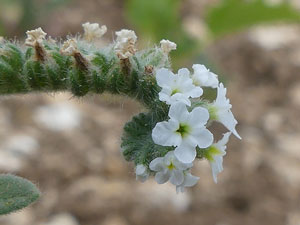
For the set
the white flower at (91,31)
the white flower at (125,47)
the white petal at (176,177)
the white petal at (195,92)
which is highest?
the white flower at (91,31)

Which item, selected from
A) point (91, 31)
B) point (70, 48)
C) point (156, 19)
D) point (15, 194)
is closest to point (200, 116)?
point (70, 48)

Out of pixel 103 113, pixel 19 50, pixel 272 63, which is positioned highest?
pixel 272 63

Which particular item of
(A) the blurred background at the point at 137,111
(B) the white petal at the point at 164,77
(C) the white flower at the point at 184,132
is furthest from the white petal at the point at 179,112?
(A) the blurred background at the point at 137,111

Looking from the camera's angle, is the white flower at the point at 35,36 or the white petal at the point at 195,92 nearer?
the white petal at the point at 195,92

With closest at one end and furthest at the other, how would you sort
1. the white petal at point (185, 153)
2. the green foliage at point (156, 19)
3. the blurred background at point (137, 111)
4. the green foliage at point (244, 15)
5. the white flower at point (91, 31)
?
1. the white petal at point (185, 153)
2. the white flower at point (91, 31)
3. the blurred background at point (137, 111)
4. the green foliage at point (244, 15)
5. the green foliage at point (156, 19)

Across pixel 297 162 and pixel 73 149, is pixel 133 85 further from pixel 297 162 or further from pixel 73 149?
pixel 297 162

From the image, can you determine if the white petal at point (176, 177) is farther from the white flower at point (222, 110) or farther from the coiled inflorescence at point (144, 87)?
the white flower at point (222, 110)

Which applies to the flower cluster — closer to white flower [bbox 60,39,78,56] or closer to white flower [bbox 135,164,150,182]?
white flower [bbox 135,164,150,182]

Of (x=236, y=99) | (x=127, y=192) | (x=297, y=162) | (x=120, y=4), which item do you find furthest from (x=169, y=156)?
(x=120, y=4)

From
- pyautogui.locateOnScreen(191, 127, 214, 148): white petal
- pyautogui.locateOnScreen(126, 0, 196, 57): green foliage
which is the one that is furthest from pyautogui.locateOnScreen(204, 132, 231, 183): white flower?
pyautogui.locateOnScreen(126, 0, 196, 57): green foliage
